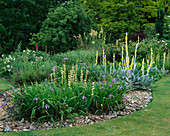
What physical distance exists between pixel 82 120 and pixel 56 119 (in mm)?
449

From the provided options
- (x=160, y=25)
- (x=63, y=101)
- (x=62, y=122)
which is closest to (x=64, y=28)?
(x=160, y=25)

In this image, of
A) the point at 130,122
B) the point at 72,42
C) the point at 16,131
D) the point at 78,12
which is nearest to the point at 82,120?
the point at 130,122

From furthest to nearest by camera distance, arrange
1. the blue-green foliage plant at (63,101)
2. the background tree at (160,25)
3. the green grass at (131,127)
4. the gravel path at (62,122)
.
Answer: the background tree at (160,25), the blue-green foliage plant at (63,101), the gravel path at (62,122), the green grass at (131,127)

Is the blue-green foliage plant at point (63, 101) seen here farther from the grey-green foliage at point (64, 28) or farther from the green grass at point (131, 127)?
the grey-green foliage at point (64, 28)

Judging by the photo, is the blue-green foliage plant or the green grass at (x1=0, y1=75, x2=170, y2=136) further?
the blue-green foliage plant

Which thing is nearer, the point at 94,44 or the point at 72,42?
the point at 94,44

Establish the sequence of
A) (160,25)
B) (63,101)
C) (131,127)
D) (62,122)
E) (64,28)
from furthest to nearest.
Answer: (160,25) → (64,28) → (63,101) → (62,122) → (131,127)

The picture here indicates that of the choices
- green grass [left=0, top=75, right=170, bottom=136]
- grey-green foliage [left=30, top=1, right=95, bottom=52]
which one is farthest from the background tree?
green grass [left=0, top=75, right=170, bottom=136]

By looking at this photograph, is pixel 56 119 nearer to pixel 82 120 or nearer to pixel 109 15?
pixel 82 120

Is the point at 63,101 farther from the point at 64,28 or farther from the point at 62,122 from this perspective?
the point at 64,28

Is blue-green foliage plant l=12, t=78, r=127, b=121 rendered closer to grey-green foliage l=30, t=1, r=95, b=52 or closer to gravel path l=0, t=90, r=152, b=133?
gravel path l=0, t=90, r=152, b=133

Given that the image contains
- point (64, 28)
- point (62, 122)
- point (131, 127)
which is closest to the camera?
point (131, 127)

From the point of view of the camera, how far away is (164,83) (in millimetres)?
6168

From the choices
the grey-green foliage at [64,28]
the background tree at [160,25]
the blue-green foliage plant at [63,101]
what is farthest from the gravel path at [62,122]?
the background tree at [160,25]
